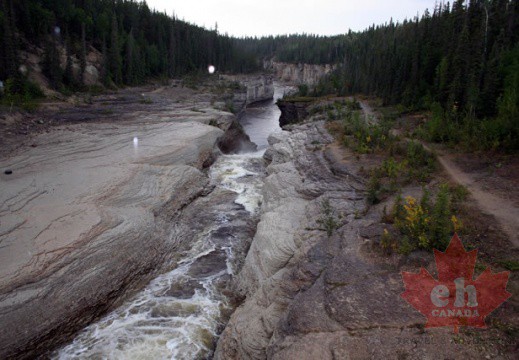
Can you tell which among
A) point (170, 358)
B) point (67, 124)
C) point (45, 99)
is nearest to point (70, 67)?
point (45, 99)

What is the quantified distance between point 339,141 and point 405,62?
2671 centimetres

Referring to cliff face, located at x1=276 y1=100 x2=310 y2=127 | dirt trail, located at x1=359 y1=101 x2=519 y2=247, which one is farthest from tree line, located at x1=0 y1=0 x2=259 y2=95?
dirt trail, located at x1=359 y1=101 x2=519 y2=247

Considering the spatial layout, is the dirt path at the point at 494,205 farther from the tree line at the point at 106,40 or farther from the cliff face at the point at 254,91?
the cliff face at the point at 254,91

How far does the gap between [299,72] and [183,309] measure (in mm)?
132715

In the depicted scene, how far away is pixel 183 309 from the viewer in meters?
11.2

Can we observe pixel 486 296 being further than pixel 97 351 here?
No

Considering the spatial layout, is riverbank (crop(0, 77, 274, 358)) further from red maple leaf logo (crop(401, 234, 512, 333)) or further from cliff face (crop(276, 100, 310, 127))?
cliff face (crop(276, 100, 310, 127))

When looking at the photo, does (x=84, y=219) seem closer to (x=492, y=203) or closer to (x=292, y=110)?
(x=492, y=203)

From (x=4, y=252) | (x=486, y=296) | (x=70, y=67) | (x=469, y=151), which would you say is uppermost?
(x=70, y=67)

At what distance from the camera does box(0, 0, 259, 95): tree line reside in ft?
130

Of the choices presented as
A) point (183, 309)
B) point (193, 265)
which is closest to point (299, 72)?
point (193, 265)

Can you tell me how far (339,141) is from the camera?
70.6 feet

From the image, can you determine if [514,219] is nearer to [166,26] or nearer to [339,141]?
[339,141]

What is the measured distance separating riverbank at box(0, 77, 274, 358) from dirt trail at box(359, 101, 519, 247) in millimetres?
11850
